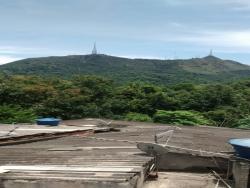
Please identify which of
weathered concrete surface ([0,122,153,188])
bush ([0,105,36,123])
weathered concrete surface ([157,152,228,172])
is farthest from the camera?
bush ([0,105,36,123])

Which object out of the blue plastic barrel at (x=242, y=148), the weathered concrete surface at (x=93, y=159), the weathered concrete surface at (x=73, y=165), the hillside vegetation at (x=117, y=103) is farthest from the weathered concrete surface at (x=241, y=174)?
the hillside vegetation at (x=117, y=103)

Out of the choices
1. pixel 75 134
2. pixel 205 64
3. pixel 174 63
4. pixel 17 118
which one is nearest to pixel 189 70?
pixel 174 63

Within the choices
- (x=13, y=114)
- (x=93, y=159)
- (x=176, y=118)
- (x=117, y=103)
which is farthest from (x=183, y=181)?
(x=117, y=103)

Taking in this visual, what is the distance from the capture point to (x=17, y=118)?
3036 cm

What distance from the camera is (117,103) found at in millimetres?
41062

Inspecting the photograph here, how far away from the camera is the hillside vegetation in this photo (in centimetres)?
3484

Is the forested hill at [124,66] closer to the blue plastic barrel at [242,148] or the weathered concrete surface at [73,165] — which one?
the weathered concrete surface at [73,165]

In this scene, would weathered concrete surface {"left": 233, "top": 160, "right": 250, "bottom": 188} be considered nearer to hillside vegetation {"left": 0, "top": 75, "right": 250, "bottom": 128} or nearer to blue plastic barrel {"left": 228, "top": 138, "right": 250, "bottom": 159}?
blue plastic barrel {"left": 228, "top": 138, "right": 250, "bottom": 159}

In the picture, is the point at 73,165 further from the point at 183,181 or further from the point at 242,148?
the point at 242,148

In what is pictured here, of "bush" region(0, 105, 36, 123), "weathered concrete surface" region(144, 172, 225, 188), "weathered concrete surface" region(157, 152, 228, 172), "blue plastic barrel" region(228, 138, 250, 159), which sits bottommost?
"bush" region(0, 105, 36, 123)

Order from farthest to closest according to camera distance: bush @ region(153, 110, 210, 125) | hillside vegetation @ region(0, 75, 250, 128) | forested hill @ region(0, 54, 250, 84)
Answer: forested hill @ region(0, 54, 250, 84) < bush @ region(153, 110, 210, 125) < hillside vegetation @ region(0, 75, 250, 128)

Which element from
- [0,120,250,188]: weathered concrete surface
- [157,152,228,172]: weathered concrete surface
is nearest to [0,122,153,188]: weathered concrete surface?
[0,120,250,188]: weathered concrete surface

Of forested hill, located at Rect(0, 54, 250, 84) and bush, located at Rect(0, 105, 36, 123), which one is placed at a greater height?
forested hill, located at Rect(0, 54, 250, 84)

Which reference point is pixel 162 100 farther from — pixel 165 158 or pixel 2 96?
pixel 165 158
